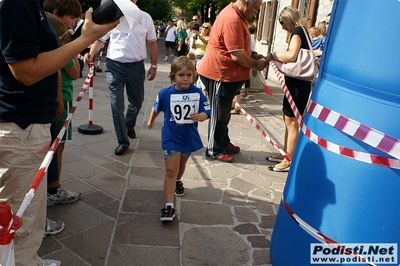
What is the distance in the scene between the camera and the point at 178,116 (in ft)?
10.3

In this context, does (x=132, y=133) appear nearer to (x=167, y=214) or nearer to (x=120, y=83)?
(x=120, y=83)

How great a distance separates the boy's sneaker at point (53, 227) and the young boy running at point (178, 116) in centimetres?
81

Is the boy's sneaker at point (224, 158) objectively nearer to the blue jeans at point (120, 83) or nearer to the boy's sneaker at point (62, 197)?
the blue jeans at point (120, 83)

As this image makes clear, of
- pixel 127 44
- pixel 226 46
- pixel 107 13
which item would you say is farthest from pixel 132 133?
pixel 107 13

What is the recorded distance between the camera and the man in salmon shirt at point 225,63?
4.06 m

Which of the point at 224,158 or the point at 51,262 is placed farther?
the point at 224,158

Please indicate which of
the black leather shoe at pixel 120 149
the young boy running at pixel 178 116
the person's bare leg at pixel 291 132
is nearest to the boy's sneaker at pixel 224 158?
the person's bare leg at pixel 291 132

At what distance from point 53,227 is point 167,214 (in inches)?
35.8

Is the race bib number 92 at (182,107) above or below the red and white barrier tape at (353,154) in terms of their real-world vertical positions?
below

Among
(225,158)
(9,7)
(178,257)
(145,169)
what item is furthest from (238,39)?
(9,7)

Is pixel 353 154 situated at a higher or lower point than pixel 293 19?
lower

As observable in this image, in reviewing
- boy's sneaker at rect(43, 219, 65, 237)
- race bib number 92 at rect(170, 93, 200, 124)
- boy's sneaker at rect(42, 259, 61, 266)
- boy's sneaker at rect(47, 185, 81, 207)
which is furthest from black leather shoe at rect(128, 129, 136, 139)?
boy's sneaker at rect(42, 259, 61, 266)

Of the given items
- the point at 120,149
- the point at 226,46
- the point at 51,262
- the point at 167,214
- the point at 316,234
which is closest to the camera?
the point at 316,234

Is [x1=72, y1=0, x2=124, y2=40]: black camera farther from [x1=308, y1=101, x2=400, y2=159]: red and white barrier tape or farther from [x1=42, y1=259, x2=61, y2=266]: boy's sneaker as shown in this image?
[x1=42, y1=259, x2=61, y2=266]: boy's sneaker
